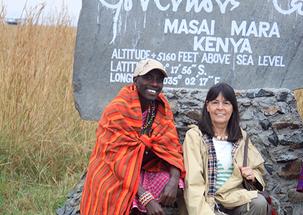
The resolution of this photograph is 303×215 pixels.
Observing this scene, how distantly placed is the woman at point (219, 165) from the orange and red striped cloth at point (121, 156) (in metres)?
0.12

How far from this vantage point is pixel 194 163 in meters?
3.74

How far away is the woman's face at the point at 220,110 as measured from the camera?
383cm

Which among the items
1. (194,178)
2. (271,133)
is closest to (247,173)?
(194,178)

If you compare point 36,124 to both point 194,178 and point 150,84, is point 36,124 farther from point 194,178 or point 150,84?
point 194,178

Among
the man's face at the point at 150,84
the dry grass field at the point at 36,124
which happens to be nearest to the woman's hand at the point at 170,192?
the man's face at the point at 150,84

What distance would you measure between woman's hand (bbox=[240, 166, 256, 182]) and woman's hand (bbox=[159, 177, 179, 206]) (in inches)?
15.0

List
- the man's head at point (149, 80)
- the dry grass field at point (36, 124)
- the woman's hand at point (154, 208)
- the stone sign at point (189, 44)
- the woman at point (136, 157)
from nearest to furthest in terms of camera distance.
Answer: the woman's hand at point (154, 208) → the woman at point (136, 157) → the man's head at point (149, 80) → the stone sign at point (189, 44) → the dry grass field at point (36, 124)

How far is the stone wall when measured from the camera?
4.53m

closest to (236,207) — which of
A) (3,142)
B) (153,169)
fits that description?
(153,169)

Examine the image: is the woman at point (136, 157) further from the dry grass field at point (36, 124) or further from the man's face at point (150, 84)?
the dry grass field at point (36, 124)

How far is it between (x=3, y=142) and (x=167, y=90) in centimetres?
193

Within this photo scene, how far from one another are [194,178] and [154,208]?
31 cm

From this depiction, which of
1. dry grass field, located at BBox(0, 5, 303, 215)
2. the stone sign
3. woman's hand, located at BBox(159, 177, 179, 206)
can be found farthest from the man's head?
dry grass field, located at BBox(0, 5, 303, 215)

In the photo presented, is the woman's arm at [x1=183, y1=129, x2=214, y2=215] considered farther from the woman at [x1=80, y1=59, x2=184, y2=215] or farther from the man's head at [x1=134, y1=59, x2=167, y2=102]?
the man's head at [x1=134, y1=59, x2=167, y2=102]
